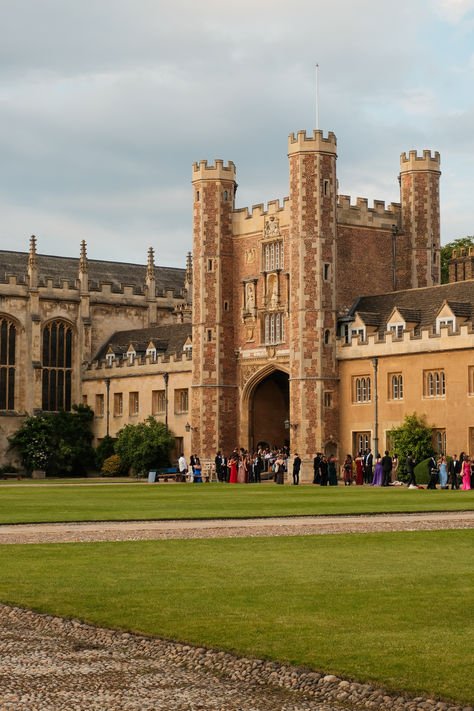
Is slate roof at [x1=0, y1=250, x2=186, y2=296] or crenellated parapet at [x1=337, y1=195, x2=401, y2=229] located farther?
slate roof at [x1=0, y1=250, x2=186, y2=296]

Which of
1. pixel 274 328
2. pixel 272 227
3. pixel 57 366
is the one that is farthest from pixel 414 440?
pixel 57 366

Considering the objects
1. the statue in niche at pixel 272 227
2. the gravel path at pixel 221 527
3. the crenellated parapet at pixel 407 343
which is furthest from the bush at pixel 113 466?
the gravel path at pixel 221 527

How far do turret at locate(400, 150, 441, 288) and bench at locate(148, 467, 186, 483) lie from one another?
14300 millimetres

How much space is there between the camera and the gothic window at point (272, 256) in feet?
164

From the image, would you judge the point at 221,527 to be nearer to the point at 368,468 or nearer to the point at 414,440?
the point at 414,440

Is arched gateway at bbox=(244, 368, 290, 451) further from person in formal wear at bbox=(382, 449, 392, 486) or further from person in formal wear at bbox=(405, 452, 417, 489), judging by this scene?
person in formal wear at bbox=(405, 452, 417, 489)

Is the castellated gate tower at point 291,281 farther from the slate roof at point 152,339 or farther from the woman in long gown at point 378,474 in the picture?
the woman in long gown at point 378,474

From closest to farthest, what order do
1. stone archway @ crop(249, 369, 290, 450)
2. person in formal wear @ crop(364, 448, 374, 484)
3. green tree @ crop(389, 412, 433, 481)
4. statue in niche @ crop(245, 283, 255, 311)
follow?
green tree @ crop(389, 412, 433, 481)
person in formal wear @ crop(364, 448, 374, 484)
statue in niche @ crop(245, 283, 255, 311)
stone archway @ crop(249, 369, 290, 450)

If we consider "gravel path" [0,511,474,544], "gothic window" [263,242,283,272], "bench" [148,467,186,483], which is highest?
"gothic window" [263,242,283,272]

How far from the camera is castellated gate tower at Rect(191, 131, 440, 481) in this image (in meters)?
46.8

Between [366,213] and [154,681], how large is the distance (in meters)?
44.6

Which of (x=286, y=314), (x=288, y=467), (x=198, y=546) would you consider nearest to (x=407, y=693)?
(x=198, y=546)

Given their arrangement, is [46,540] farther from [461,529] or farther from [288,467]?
[288,467]

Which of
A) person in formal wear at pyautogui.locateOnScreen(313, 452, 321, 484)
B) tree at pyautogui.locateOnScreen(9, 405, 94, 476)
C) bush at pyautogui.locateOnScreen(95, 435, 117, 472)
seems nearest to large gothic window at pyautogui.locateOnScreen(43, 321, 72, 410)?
tree at pyautogui.locateOnScreen(9, 405, 94, 476)
